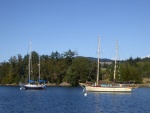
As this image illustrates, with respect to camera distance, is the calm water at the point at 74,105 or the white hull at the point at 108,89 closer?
the calm water at the point at 74,105

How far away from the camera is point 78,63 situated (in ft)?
592

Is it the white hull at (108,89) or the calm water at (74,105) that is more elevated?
the white hull at (108,89)

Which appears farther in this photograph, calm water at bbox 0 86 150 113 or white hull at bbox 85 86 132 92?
white hull at bbox 85 86 132 92

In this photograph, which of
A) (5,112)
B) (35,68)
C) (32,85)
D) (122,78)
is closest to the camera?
(5,112)

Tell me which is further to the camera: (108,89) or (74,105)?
(108,89)

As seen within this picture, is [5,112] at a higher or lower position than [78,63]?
lower

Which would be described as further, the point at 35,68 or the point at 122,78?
the point at 35,68

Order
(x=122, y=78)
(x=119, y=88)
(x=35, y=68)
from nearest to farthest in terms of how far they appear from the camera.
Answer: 1. (x=119, y=88)
2. (x=122, y=78)
3. (x=35, y=68)

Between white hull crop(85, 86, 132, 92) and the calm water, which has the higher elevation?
white hull crop(85, 86, 132, 92)

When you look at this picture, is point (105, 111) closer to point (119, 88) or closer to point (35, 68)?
point (119, 88)

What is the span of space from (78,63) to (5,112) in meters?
129

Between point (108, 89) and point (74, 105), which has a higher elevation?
point (108, 89)

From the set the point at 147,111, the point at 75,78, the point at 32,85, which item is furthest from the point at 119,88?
the point at 75,78

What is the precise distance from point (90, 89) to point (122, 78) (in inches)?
2541
